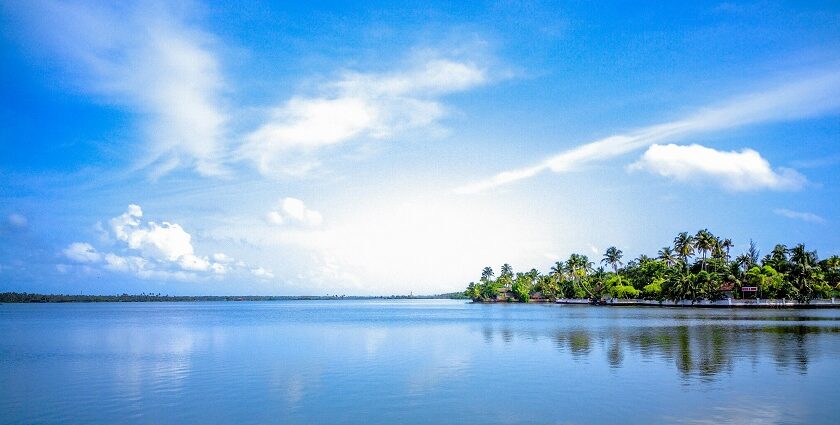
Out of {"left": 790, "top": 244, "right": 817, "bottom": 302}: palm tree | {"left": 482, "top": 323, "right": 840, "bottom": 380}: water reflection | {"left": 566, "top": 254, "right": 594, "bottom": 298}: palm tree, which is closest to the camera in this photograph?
{"left": 482, "top": 323, "right": 840, "bottom": 380}: water reflection

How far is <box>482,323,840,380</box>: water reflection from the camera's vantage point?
30.4 m

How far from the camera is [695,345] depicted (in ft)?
129

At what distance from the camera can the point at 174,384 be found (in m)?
26.7

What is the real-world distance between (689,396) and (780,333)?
33071 mm

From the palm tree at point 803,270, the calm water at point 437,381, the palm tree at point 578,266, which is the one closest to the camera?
the calm water at point 437,381

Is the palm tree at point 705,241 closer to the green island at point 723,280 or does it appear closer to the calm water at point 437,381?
the green island at point 723,280

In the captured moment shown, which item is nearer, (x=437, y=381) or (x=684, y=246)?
(x=437, y=381)

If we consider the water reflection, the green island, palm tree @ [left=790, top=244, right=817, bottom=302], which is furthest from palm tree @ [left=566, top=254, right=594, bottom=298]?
the water reflection

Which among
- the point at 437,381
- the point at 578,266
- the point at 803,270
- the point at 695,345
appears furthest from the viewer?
the point at 578,266

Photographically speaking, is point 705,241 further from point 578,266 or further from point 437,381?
point 437,381

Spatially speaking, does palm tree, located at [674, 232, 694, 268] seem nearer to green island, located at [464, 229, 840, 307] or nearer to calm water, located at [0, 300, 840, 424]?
green island, located at [464, 229, 840, 307]

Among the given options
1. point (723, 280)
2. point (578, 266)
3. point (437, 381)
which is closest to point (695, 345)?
point (437, 381)

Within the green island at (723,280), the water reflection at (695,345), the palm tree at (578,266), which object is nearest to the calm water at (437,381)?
the water reflection at (695,345)

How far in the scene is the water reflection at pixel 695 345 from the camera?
3044 cm
